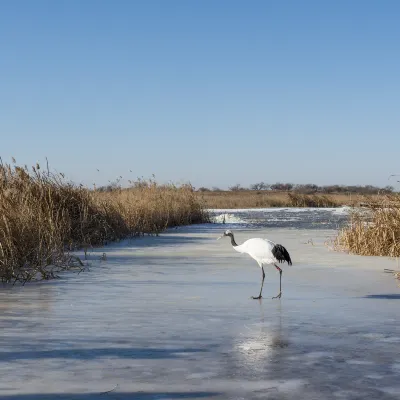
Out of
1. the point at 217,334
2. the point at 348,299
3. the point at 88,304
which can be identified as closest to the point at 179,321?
the point at 217,334

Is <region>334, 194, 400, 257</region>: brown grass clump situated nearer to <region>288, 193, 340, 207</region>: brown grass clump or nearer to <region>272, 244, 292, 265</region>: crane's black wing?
<region>272, 244, 292, 265</region>: crane's black wing

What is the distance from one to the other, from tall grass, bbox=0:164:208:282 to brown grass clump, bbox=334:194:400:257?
15.5 ft

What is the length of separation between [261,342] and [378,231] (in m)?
7.19

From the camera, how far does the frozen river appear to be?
11.7 feet

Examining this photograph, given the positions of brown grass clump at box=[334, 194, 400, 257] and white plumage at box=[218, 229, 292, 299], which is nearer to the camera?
white plumage at box=[218, 229, 292, 299]

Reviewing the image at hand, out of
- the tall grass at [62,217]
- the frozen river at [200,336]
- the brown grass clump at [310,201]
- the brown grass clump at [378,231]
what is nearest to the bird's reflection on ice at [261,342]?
the frozen river at [200,336]

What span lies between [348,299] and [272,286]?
3.94 feet

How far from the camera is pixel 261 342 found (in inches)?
184

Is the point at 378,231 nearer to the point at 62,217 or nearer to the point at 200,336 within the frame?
the point at 62,217

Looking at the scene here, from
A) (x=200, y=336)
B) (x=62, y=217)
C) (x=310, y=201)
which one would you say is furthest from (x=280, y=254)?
(x=310, y=201)

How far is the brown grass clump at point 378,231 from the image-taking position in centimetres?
1127

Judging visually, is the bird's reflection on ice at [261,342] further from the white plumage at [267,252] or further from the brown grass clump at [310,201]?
the brown grass clump at [310,201]

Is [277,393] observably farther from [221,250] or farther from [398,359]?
[221,250]

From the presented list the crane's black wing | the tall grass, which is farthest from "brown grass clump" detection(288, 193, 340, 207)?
the crane's black wing
